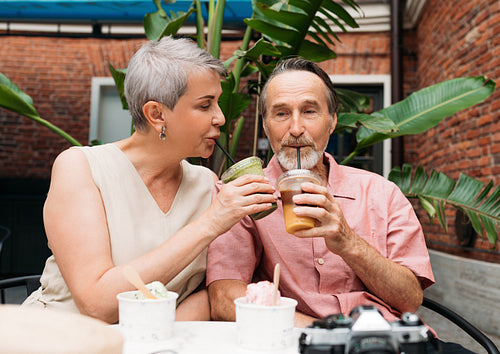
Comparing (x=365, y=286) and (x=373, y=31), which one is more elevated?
(x=373, y=31)

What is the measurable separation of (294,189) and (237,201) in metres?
0.17

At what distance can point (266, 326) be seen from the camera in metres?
0.98

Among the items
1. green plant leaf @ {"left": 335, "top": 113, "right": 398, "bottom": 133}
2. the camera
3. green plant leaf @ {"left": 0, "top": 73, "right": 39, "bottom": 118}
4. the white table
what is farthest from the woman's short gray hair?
green plant leaf @ {"left": 0, "top": 73, "right": 39, "bottom": 118}

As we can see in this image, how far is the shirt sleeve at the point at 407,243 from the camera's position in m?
1.60

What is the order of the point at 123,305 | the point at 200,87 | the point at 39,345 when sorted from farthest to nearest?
the point at 200,87
the point at 123,305
the point at 39,345

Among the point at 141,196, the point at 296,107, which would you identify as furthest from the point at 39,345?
the point at 296,107

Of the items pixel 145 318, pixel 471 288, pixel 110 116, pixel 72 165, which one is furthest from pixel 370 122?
pixel 110 116

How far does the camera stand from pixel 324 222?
4.41 ft

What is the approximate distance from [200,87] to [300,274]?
774mm

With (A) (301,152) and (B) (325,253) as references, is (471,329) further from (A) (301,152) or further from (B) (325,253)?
(A) (301,152)

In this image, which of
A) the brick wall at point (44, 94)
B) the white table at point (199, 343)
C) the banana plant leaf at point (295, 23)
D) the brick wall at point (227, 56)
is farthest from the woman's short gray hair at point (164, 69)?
the brick wall at point (44, 94)

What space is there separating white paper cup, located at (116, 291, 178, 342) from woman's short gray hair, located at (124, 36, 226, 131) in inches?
29.2

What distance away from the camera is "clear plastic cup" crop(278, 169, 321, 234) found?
131 cm

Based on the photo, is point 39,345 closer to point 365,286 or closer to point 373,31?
point 365,286
